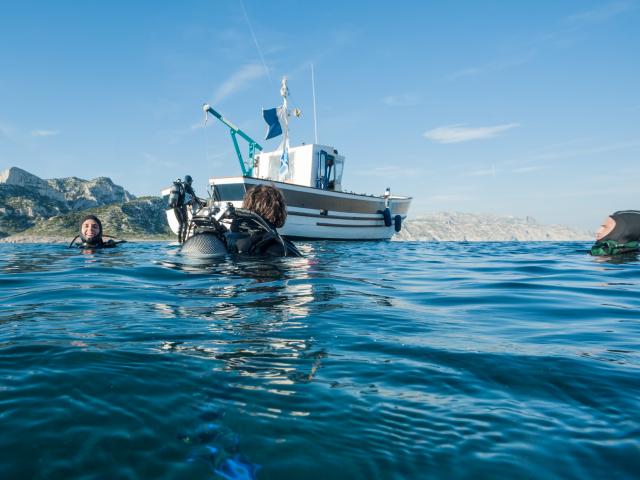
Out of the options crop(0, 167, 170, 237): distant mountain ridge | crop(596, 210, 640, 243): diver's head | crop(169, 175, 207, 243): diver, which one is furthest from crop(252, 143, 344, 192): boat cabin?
crop(0, 167, 170, 237): distant mountain ridge

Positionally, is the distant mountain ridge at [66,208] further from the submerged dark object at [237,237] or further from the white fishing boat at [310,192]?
the submerged dark object at [237,237]

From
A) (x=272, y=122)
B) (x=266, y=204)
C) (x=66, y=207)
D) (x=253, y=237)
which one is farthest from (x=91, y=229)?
(x=66, y=207)

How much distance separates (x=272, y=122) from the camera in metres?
22.5

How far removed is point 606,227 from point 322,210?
13620 millimetres

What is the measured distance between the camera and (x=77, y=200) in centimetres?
15100

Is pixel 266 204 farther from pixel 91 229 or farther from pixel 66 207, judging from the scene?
pixel 66 207

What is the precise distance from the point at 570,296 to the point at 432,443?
4.76 m

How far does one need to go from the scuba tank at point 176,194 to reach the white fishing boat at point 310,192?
7544 mm

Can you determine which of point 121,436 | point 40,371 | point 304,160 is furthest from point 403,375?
point 304,160

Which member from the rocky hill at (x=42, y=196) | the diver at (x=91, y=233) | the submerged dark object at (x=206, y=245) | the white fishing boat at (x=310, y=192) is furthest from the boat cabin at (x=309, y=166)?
the rocky hill at (x=42, y=196)

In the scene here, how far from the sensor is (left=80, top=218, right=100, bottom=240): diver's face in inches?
396

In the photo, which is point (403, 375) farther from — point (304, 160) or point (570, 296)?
point (304, 160)

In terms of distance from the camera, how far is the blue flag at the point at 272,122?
22.3 metres

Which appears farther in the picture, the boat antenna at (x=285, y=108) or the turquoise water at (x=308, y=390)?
the boat antenna at (x=285, y=108)
